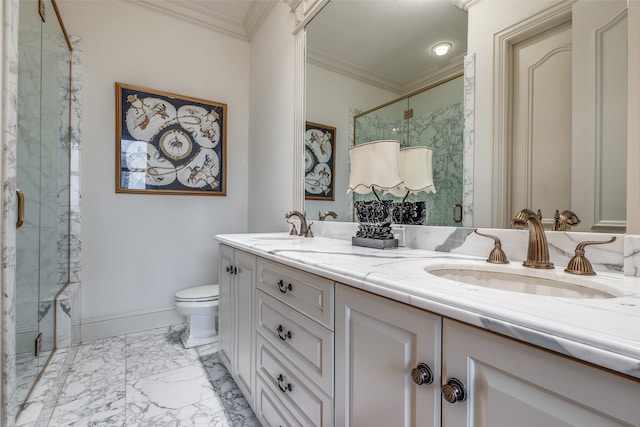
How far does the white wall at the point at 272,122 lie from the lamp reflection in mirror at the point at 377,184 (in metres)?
0.81

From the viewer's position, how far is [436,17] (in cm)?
124

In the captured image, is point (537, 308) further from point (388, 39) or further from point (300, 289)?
point (388, 39)

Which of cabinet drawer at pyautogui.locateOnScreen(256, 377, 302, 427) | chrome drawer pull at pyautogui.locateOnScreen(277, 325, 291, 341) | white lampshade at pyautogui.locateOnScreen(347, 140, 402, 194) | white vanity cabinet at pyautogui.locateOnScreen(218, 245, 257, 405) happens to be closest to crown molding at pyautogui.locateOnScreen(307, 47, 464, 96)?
white lampshade at pyautogui.locateOnScreen(347, 140, 402, 194)

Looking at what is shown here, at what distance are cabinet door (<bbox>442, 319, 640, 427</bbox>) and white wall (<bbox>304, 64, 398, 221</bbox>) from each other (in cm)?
124

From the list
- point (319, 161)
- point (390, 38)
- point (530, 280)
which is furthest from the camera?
point (319, 161)

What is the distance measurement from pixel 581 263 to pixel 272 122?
2165mm

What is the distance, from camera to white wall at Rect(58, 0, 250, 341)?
2.20 metres

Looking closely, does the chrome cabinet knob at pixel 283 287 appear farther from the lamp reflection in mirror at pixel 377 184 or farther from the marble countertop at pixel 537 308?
the lamp reflection in mirror at pixel 377 184

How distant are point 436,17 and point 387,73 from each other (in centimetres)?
30

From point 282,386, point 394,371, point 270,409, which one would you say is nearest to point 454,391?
point 394,371

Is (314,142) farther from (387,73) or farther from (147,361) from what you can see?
(147,361)

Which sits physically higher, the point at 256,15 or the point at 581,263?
the point at 256,15

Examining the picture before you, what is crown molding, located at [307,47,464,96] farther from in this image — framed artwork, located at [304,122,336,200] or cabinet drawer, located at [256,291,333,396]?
cabinet drawer, located at [256,291,333,396]

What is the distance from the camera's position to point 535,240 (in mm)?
834
